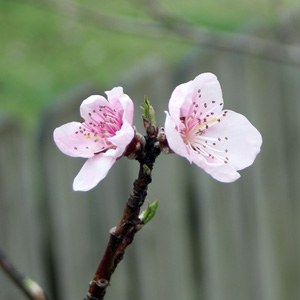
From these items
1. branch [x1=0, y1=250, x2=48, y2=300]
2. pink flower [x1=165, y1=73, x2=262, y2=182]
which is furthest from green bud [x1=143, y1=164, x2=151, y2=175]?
branch [x1=0, y1=250, x2=48, y2=300]

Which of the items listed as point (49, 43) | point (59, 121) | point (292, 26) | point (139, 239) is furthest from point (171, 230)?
point (49, 43)

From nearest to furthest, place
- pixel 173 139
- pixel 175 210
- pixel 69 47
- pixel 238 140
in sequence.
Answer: pixel 173 139, pixel 238 140, pixel 175 210, pixel 69 47

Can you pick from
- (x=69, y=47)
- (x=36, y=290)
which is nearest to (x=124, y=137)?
(x=36, y=290)

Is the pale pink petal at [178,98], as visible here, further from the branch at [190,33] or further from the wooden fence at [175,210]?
the wooden fence at [175,210]

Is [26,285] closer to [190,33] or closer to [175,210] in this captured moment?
[190,33]

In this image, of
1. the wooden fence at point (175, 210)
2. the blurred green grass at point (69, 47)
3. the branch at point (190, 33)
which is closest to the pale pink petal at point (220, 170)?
the branch at point (190, 33)
